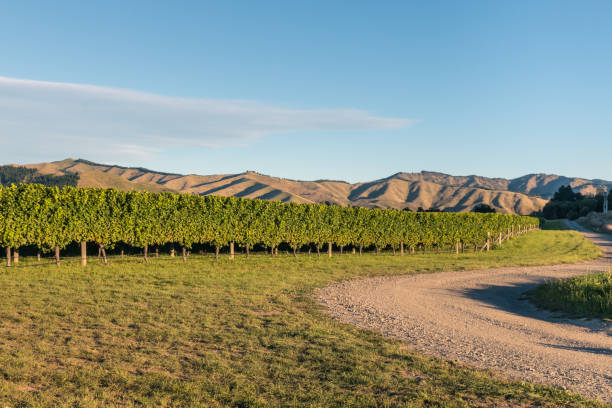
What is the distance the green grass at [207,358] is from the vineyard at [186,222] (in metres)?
6.59

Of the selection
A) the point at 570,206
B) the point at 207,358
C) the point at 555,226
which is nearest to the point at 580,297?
the point at 207,358

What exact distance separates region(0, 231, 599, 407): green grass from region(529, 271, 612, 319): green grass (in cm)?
797

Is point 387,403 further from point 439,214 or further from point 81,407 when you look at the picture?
point 439,214

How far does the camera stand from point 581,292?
1435cm

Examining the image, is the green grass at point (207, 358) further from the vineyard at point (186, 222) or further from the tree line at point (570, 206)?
the tree line at point (570, 206)

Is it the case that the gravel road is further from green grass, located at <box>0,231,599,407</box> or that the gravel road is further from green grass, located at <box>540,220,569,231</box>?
green grass, located at <box>540,220,569,231</box>

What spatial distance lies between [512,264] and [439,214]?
11005 mm

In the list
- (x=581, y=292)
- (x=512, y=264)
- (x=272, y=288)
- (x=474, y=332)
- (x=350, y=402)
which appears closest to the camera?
(x=350, y=402)

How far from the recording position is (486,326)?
37.8 feet

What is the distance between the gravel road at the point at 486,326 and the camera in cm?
789

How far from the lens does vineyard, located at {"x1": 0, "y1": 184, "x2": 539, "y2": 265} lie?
20641 millimetres

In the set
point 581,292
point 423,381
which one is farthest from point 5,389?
point 581,292

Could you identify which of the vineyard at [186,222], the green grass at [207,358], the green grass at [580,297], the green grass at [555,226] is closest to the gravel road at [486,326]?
the green grass at [580,297]

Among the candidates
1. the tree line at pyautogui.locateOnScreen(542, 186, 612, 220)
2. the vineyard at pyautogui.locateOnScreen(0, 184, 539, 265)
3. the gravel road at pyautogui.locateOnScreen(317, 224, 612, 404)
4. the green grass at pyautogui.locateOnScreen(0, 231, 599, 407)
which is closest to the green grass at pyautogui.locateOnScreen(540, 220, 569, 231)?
the tree line at pyautogui.locateOnScreen(542, 186, 612, 220)
